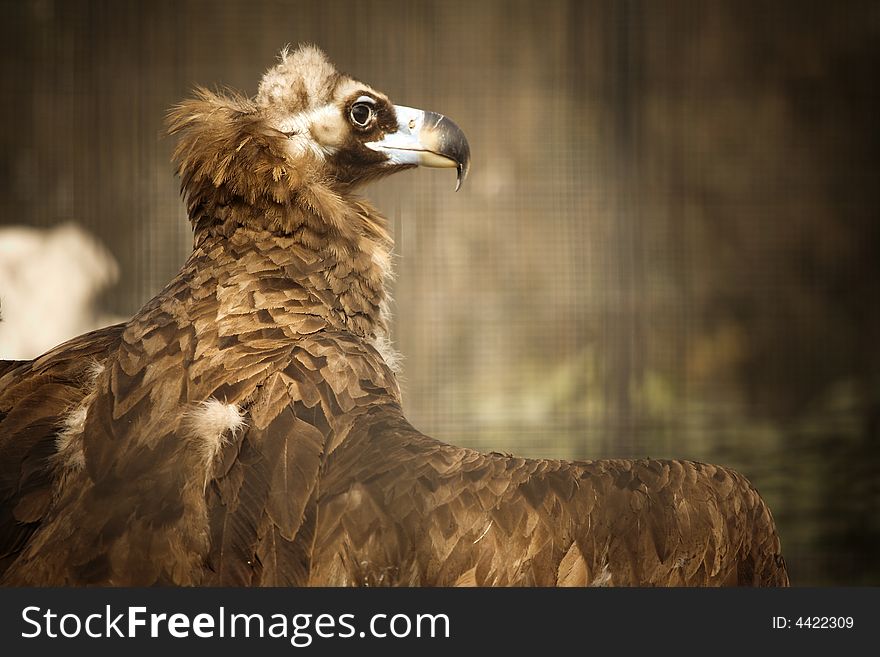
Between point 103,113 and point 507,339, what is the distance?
49.4 inches

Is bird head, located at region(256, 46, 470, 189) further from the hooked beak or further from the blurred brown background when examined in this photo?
the blurred brown background

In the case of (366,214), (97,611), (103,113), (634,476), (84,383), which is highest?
(103,113)

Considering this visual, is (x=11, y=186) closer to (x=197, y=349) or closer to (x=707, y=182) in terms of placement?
(x=197, y=349)

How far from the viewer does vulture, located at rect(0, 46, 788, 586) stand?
145 centimetres

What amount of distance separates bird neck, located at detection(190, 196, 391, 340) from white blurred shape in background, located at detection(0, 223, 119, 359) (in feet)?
2.23

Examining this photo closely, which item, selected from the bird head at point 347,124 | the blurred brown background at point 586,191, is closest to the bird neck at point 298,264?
the bird head at point 347,124

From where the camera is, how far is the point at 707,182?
2.39m

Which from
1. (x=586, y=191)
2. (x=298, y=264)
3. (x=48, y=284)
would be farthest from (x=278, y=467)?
(x=48, y=284)

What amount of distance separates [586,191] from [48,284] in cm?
155

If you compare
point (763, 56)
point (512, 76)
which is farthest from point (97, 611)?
point (763, 56)

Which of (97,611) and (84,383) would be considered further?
(84,383)

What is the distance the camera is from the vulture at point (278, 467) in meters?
1.45

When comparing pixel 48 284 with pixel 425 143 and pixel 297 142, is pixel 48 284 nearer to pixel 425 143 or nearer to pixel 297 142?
pixel 297 142

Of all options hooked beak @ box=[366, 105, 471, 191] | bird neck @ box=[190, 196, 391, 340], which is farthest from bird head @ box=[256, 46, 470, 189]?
bird neck @ box=[190, 196, 391, 340]
